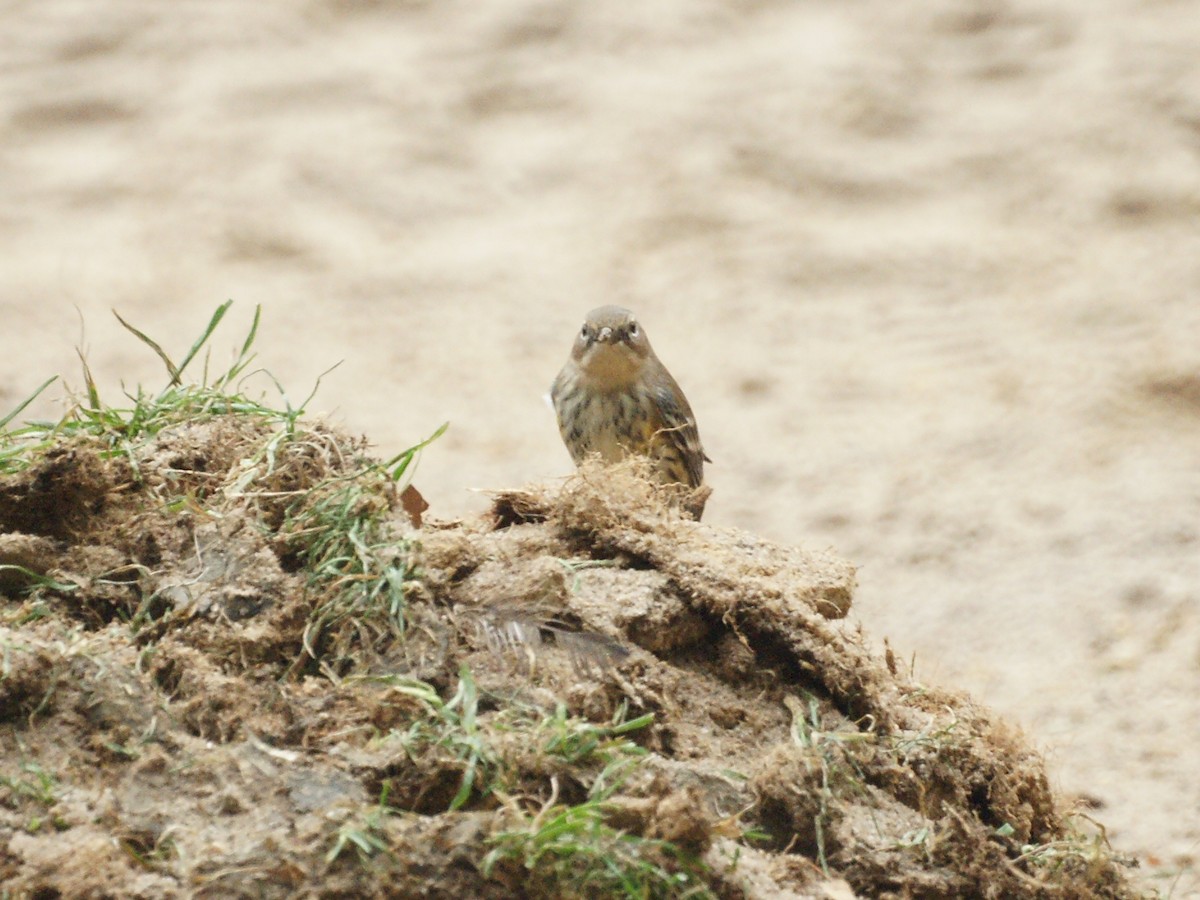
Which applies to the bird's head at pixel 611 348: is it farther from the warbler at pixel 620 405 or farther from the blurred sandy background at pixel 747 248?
the blurred sandy background at pixel 747 248

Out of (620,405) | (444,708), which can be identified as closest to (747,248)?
(620,405)

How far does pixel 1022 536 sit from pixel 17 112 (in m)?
7.53

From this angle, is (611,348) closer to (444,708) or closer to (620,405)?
(620,405)

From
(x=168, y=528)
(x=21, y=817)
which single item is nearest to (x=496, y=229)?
(x=168, y=528)

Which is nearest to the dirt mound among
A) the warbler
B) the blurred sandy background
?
the warbler

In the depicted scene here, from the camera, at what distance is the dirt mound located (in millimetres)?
2637

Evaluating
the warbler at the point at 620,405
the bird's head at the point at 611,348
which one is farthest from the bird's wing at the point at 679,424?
the bird's head at the point at 611,348

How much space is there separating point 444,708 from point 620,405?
→ 11.7 feet

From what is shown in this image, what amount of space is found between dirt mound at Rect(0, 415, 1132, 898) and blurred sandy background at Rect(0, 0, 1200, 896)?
355 centimetres

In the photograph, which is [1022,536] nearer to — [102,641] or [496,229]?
[496,229]

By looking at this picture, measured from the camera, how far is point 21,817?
2.70 m

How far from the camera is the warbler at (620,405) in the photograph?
6.29 meters

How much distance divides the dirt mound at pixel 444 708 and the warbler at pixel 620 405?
8.07 ft

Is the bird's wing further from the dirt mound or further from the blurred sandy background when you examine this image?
the dirt mound
